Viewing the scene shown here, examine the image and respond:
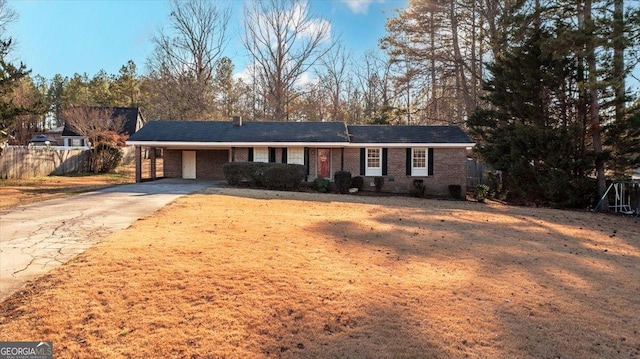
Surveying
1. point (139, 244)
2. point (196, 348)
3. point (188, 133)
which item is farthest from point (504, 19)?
point (196, 348)

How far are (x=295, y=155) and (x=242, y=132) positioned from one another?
344 centimetres

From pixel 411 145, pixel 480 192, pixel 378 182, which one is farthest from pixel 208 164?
pixel 480 192

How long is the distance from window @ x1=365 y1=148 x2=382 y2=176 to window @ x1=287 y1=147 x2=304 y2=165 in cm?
361

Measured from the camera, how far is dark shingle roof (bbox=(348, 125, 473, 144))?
65.8ft

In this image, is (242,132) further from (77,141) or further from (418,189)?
(77,141)

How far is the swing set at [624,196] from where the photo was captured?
1616 cm

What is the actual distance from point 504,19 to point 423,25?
8658mm

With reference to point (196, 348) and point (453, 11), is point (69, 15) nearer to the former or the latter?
point (196, 348)

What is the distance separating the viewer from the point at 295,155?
20.3m

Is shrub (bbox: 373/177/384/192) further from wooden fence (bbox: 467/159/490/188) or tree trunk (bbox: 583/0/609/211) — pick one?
tree trunk (bbox: 583/0/609/211)

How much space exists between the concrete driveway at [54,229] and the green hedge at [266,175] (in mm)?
5977

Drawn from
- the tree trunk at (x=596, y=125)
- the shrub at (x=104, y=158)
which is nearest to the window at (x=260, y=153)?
the shrub at (x=104, y=158)

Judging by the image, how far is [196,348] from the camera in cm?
317

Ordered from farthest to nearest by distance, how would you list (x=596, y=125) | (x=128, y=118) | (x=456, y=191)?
(x=128, y=118) → (x=456, y=191) → (x=596, y=125)
